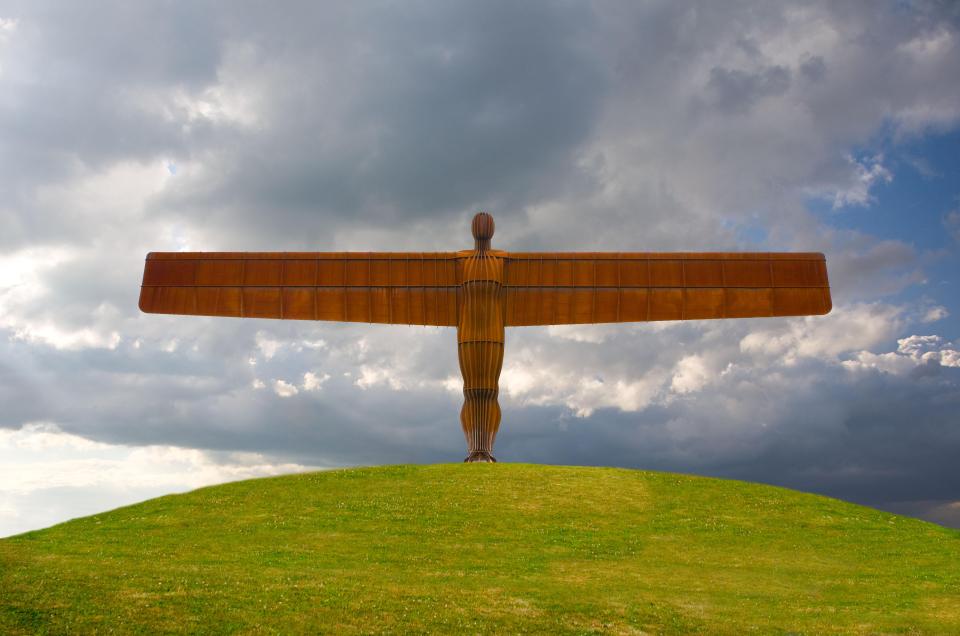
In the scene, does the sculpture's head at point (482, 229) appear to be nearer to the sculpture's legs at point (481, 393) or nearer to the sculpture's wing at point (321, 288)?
the sculpture's wing at point (321, 288)

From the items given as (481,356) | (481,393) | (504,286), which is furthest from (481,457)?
(504,286)

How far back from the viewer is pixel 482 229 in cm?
3269

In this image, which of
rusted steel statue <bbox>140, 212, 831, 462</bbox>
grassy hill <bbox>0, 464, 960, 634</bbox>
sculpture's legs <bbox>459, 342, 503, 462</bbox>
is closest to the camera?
grassy hill <bbox>0, 464, 960, 634</bbox>

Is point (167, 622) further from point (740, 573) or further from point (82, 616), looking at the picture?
point (740, 573)

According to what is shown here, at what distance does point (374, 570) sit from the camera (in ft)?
66.2

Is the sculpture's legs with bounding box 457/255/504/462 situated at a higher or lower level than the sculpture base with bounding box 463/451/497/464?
higher

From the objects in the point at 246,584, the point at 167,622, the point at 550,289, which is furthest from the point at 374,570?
the point at 550,289

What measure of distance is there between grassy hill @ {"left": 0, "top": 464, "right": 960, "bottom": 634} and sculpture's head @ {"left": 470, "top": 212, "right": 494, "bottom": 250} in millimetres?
9018

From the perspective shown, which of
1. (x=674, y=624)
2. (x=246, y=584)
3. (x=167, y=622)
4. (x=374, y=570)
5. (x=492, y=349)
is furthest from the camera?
(x=492, y=349)

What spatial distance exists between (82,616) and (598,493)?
17654mm

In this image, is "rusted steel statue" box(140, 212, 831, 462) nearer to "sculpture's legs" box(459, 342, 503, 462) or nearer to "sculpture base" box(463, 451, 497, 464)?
"sculpture's legs" box(459, 342, 503, 462)

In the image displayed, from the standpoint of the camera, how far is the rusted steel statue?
108 feet

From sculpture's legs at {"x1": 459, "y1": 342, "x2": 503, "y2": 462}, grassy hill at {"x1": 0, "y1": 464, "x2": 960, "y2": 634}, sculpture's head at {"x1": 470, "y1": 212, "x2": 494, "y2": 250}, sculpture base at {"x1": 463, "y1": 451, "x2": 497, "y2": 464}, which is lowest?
grassy hill at {"x1": 0, "y1": 464, "x2": 960, "y2": 634}

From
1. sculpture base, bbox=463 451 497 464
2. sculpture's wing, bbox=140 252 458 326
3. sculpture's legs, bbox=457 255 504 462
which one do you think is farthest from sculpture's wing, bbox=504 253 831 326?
sculpture base, bbox=463 451 497 464
